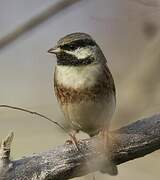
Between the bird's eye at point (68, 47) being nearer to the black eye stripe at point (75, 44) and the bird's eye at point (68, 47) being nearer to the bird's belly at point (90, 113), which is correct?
the black eye stripe at point (75, 44)

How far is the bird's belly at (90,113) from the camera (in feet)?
14.3

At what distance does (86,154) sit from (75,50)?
770mm

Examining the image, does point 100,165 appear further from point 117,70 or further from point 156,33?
point 117,70

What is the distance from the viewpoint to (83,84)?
4359mm

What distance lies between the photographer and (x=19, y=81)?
731 cm

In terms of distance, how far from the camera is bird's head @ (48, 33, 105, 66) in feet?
14.4

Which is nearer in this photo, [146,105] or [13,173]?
[13,173]

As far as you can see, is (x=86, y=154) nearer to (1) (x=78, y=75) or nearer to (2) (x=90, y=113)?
(2) (x=90, y=113)

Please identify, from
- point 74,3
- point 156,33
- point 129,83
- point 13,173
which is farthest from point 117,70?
point 74,3

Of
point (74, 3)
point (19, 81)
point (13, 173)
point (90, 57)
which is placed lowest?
point (19, 81)

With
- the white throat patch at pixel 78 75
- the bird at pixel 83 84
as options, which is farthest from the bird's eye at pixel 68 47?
the white throat patch at pixel 78 75

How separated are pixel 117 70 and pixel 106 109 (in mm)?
1787

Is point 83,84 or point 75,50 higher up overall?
point 75,50

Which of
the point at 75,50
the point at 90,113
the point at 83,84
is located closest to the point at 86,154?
the point at 90,113
